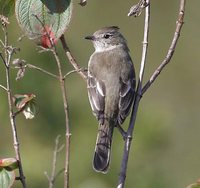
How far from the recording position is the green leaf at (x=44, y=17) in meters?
3.79

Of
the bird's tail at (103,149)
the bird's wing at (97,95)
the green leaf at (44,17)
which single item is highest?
the green leaf at (44,17)

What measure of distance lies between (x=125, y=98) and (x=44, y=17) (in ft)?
4.73

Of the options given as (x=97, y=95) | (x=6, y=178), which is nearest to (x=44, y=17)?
(x=6, y=178)

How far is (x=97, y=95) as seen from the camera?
5254 mm

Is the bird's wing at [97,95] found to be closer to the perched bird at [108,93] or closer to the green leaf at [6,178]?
the perched bird at [108,93]

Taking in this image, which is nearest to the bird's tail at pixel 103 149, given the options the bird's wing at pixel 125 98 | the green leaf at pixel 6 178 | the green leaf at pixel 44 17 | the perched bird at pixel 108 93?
the perched bird at pixel 108 93

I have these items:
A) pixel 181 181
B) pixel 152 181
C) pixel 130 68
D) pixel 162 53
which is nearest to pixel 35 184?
pixel 152 181

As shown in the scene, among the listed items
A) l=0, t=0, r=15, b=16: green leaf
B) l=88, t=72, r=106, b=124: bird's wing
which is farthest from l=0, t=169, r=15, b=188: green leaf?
l=88, t=72, r=106, b=124: bird's wing

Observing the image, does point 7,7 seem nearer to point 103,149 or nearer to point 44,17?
point 44,17

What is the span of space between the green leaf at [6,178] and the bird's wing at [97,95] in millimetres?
1664

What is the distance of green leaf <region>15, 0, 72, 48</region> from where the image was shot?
379 cm

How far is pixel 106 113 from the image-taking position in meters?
5.15

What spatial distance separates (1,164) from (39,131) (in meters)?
3.62

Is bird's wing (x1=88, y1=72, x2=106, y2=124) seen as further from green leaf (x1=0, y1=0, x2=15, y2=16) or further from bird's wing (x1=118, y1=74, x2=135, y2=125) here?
green leaf (x1=0, y1=0, x2=15, y2=16)
